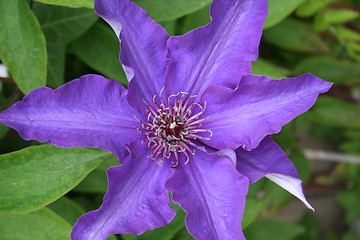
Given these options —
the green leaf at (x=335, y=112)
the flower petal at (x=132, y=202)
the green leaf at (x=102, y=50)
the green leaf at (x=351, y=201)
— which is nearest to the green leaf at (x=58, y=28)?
the green leaf at (x=102, y=50)

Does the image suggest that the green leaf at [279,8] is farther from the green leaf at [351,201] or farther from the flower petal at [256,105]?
the green leaf at [351,201]

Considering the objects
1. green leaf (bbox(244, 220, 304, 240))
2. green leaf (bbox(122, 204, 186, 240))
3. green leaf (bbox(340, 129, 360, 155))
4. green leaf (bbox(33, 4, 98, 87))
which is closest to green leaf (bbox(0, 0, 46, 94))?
green leaf (bbox(33, 4, 98, 87))

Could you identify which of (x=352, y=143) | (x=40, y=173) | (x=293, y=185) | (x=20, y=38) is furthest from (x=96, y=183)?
(x=352, y=143)

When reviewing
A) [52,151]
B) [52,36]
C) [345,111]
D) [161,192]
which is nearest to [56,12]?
[52,36]

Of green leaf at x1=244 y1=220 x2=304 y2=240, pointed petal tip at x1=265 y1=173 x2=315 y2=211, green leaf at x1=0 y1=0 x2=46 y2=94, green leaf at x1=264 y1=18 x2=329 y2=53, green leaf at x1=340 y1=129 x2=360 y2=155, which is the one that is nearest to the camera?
pointed petal tip at x1=265 y1=173 x2=315 y2=211

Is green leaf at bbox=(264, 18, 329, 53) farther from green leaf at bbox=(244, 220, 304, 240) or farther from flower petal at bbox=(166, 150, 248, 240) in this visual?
flower petal at bbox=(166, 150, 248, 240)

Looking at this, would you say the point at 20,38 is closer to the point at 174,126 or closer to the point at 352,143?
the point at 174,126
